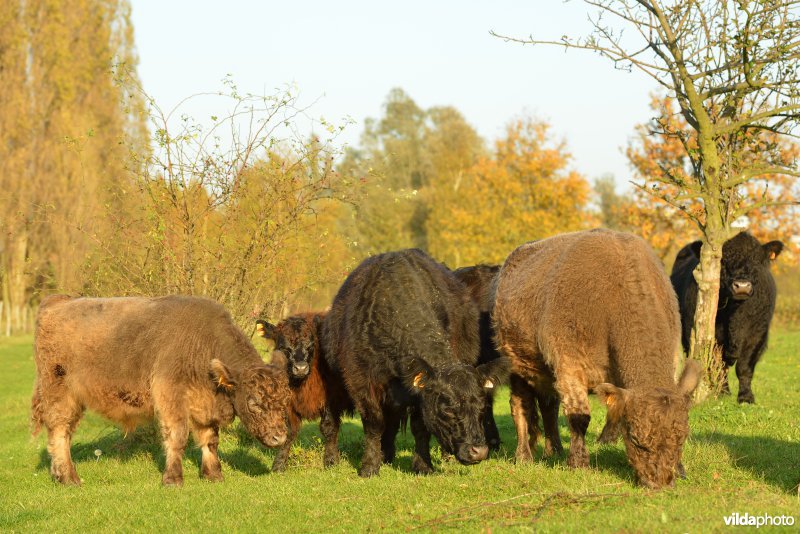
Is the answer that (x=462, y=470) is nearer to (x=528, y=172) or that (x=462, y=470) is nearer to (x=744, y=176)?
(x=744, y=176)

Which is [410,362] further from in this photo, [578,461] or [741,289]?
[741,289]

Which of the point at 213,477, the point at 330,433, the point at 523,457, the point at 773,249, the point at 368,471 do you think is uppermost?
the point at 773,249

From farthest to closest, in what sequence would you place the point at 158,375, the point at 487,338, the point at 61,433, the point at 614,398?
the point at 487,338 < the point at 61,433 < the point at 158,375 < the point at 614,398

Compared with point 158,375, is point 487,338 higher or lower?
higher

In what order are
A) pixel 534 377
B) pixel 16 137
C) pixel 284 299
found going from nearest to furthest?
pixel 534 377 < pixel 284 299 < pixel 16 137

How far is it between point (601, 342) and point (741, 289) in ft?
18.2

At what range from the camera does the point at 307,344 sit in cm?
1059

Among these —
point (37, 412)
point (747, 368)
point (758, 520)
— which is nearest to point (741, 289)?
point (747, 368)

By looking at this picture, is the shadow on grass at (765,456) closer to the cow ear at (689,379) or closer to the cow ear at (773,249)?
the cow ear at (689,379)

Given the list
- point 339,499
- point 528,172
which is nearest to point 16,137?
point 528,172

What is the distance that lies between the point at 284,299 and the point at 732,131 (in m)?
6.44

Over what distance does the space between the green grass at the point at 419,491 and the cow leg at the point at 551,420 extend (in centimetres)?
40

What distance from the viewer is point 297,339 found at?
34.8 ft

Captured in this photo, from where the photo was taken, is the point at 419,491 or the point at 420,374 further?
the point at 420,374
